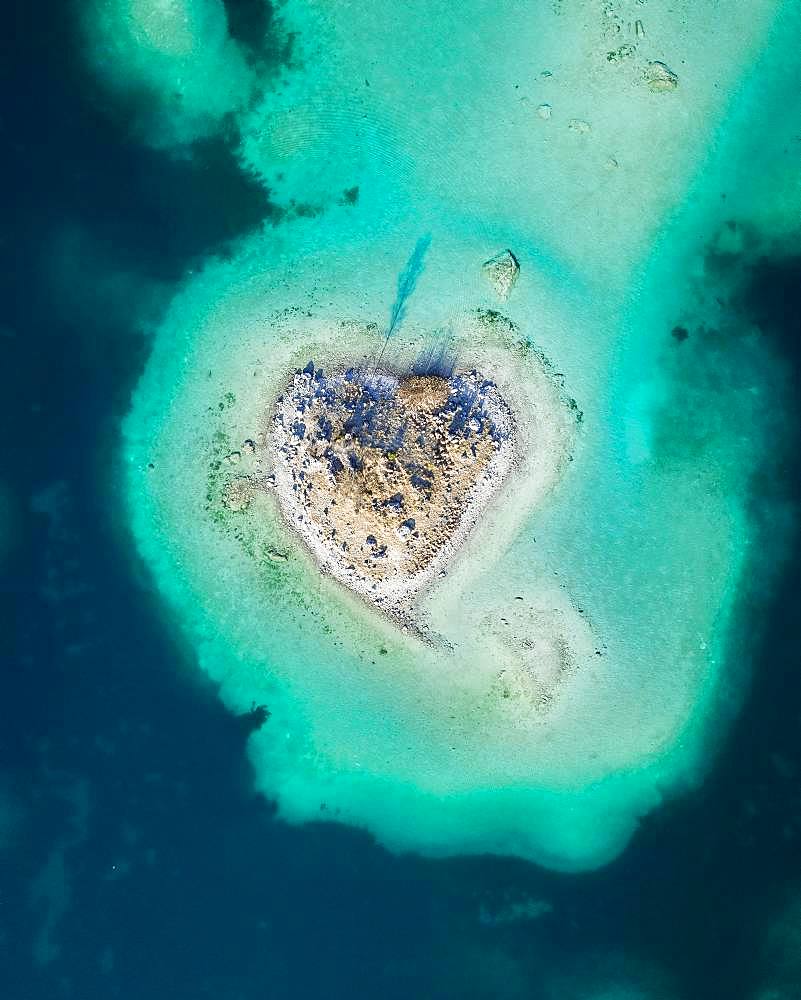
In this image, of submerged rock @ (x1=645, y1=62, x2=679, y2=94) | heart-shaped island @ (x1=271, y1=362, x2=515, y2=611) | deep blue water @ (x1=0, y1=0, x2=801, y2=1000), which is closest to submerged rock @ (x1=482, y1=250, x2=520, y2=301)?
heart-shaped island @ (x1=271, y1=362, x2=515, y2=611)

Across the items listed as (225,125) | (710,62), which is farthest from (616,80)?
(225,125)

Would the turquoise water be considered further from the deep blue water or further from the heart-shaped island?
the deep blue water

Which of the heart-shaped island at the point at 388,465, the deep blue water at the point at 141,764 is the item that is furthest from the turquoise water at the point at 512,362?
the deep blue water at the point at 141,764

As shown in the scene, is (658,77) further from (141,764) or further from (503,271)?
Result: (141,764)

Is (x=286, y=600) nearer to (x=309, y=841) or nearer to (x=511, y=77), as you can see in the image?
(x=309, y=841)

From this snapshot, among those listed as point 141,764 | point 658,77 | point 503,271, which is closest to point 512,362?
point 503,271

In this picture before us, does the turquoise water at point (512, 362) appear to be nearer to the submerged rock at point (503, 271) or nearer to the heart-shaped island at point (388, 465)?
the submerged rock at point (503, 271)
